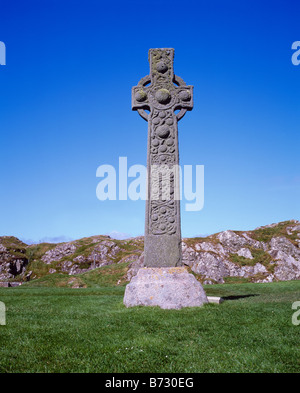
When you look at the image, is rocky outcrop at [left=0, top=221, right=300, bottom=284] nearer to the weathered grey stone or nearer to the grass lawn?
the weathered grey stone

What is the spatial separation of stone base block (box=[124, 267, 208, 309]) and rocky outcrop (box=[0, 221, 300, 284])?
30.6ft

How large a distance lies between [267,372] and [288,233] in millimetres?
30766

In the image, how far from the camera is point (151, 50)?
11445 mm

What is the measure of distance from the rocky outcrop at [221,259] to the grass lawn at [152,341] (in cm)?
1106

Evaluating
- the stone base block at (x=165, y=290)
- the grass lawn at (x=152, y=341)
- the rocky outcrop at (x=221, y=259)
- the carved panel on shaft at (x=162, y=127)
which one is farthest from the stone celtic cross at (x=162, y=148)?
the rocky outcrop at (x=221, y=259)

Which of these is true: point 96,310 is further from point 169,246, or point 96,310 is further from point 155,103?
point 155,103

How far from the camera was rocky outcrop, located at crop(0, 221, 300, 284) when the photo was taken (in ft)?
83.1

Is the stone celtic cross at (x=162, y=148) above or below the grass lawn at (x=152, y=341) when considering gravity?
above

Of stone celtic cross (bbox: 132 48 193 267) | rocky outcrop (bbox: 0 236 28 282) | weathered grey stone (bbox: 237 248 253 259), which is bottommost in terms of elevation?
rocky outcrop (bbox: 0 236 28 282)

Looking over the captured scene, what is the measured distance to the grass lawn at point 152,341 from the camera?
A: 4.24 metres

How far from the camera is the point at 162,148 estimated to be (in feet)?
34.3

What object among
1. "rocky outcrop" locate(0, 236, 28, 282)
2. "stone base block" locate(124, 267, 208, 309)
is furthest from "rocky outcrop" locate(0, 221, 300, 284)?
"stone base block" locate(124, 267, 208, 309)

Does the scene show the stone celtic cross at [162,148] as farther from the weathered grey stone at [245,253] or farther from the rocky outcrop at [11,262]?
the rocky outcrop at [11,262]

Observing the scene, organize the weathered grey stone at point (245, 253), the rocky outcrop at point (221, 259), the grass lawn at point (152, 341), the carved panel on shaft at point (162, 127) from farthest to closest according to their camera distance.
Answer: the weathered grey stone at point (245, 253) < the rocky outcrop at point (221, 259) < the carved panel on shaft at point (162, 127) < the grass lawn at point (152, 341)
